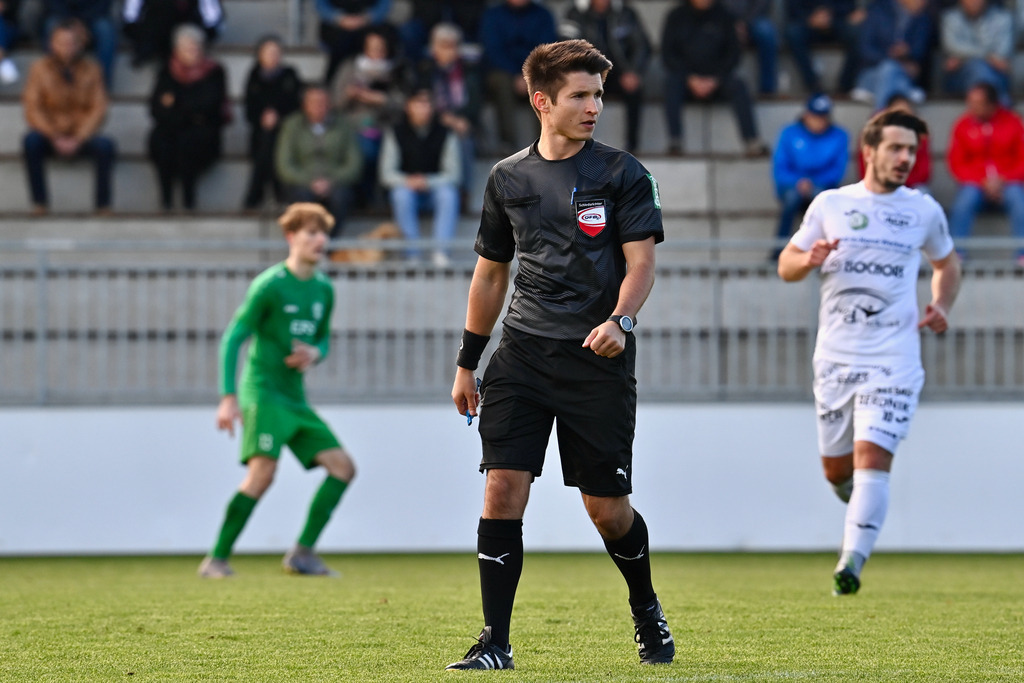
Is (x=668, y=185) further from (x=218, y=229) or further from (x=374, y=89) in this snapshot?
(x=218, y=229)

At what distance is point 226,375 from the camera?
26.3 ft

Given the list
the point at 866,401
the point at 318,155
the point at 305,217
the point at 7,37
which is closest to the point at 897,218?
the point at 866,401

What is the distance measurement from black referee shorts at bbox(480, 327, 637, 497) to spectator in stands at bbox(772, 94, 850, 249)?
8191 millimetres

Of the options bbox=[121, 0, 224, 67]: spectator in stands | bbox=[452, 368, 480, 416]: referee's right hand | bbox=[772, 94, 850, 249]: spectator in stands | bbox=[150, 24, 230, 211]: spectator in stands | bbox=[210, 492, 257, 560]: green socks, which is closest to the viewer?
bbox=[452, 368, 480, 416]: referee's right hand

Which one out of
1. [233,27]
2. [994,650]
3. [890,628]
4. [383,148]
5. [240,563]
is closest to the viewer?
[994,650]

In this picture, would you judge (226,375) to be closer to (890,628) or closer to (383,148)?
(890,628)

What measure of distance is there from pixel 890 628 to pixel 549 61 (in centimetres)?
251

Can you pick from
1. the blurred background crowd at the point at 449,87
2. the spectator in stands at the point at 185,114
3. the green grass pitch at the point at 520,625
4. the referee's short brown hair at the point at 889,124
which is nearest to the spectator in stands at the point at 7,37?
the blurred background crowd at the point at 449,87

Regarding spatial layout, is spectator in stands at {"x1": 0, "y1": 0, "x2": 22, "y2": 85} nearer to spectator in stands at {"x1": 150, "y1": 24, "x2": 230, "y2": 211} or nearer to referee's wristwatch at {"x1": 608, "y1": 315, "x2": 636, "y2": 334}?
spectator in stands at {"x1": 150, "y1": 24, "x2": 230, "y2": 211}

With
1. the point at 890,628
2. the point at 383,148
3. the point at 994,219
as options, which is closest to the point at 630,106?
the point at 383,148

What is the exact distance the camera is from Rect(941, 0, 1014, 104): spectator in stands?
14.3m

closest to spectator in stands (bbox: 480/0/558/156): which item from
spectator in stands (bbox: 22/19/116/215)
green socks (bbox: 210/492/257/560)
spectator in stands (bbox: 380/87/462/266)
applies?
spectator in stands (bbox: 380/87/462/266)

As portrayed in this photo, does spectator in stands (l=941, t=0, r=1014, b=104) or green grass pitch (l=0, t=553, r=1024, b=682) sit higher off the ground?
spectator in stands (l=941, t=0, r=1014, b=104)

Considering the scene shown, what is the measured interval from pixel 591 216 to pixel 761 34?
10.5 meters
